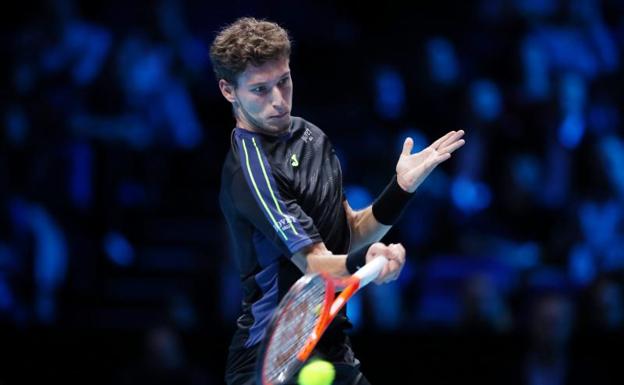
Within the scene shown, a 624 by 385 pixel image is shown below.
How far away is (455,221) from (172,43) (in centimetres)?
396

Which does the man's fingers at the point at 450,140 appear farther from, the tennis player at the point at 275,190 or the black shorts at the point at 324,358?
the black shorts at the point at 324,358

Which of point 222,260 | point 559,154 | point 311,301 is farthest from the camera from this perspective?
point 559,154

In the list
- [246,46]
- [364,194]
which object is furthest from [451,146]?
[364,194]

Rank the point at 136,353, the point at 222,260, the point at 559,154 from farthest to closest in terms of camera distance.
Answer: the point at 559,154, the point at 222,260, the point at 136,353

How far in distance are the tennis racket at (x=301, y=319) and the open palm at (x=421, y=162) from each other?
2.10 feet

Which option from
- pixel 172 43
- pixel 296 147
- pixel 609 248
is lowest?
pixel 609 248

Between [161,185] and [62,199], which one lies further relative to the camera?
[161,185]

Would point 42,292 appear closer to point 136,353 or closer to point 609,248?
point 136,353

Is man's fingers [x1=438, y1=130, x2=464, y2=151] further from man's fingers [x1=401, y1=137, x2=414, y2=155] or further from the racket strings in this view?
the racket strings

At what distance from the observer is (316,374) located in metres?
4.74

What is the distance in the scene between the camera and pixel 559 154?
10883mm

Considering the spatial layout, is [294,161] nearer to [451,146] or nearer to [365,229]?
[365,229]

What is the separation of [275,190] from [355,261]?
1.59 feet

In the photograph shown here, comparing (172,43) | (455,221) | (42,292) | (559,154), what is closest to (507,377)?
(455,221)
